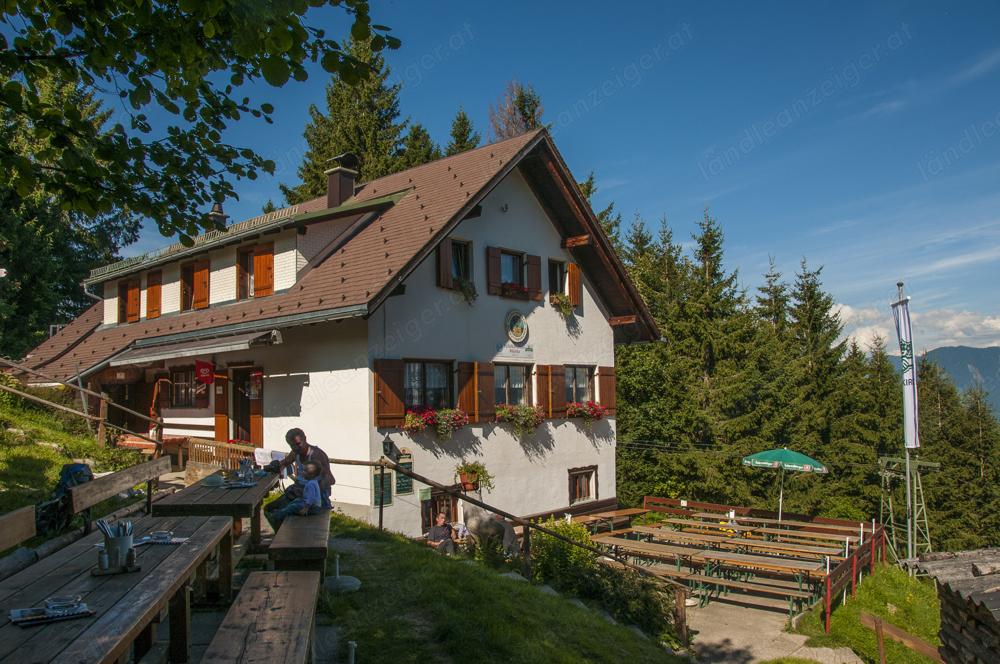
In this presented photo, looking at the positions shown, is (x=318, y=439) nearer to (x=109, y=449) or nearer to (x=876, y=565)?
(x=109, y=449)

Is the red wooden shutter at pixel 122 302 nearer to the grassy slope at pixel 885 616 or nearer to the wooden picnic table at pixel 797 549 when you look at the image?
the wooden picnic table at pixel 797 549

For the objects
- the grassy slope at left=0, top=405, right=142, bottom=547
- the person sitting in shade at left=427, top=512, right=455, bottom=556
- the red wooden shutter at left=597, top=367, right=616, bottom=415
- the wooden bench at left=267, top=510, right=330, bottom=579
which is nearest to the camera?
the wooden bench at left=267, top=510, right=330, bottom=579

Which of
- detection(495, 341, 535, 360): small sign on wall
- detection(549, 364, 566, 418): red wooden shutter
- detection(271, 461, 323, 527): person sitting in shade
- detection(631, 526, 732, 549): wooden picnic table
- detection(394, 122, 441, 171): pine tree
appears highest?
detection(394, 122, 441, 171): pine tree

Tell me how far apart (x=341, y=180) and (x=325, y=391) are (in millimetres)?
7427

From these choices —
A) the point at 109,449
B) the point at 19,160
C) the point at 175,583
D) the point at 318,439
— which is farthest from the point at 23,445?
the point at 175,583

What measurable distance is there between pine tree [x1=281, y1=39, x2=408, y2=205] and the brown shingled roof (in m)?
10.5

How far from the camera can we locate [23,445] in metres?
12.8

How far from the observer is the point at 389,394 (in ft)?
42.6

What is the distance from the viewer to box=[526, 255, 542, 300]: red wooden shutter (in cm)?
1670

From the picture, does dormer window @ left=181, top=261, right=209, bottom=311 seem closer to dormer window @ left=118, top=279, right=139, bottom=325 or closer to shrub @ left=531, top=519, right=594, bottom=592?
dormer window @ left=118, top=279, right=139, bottom=325

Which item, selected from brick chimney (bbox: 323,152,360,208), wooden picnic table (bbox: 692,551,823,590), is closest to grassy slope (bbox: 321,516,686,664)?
wooden picnic table (bbox: 692,551,823,590)

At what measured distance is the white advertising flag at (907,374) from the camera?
21.2 metres

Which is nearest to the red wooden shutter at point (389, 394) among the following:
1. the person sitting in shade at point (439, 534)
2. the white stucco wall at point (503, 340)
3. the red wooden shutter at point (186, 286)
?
the white stucco wall at point (503, 340)

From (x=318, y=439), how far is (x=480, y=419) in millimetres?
3426
